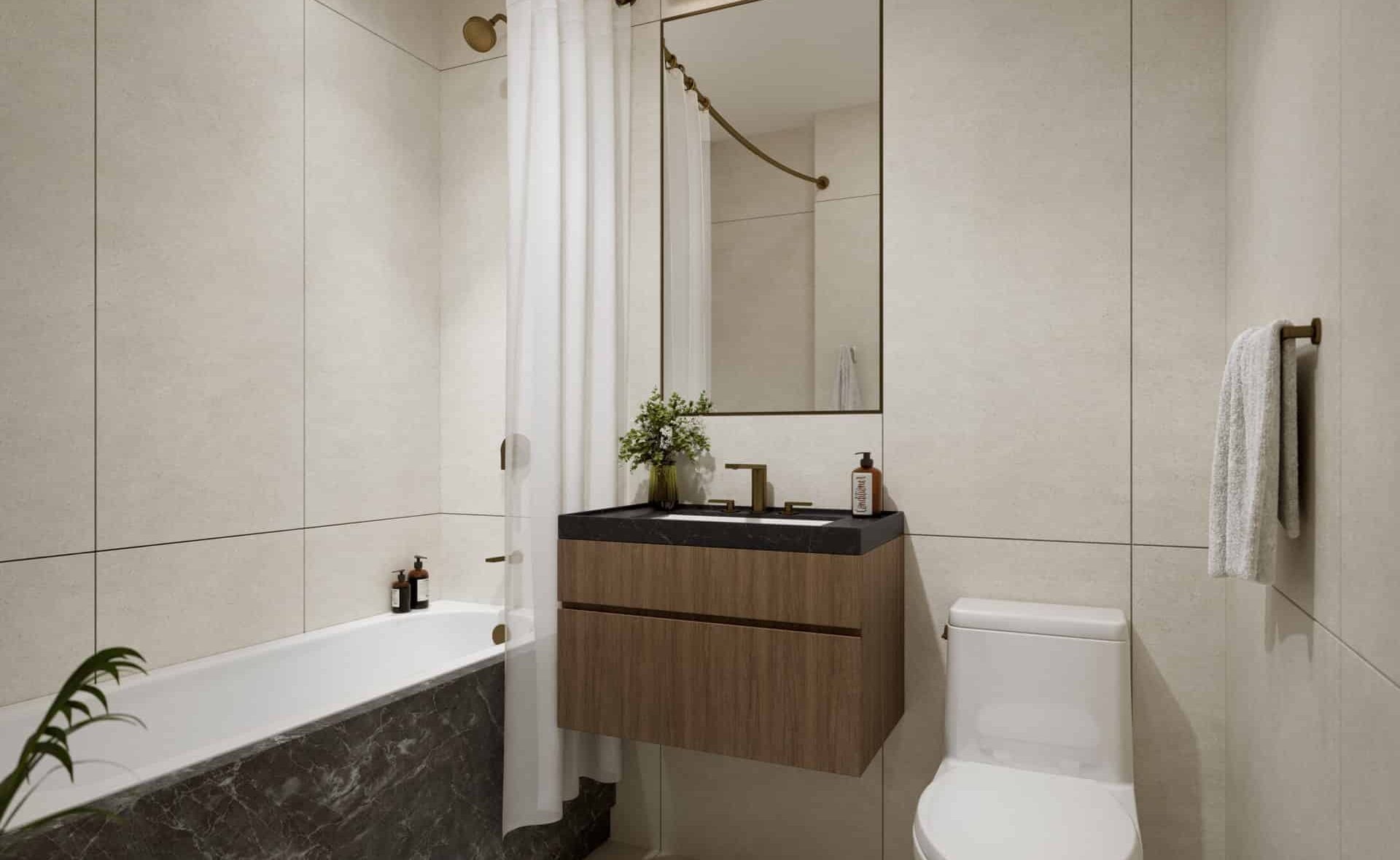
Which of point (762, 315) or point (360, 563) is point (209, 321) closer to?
point (360, 563)

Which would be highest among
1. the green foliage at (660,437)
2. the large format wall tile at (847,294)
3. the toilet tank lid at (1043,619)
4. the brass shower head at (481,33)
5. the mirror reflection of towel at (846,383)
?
the brass shower head at (481,33)

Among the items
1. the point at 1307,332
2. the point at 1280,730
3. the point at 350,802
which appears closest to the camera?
the point at 1307,332

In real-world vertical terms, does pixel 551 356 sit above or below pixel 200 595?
above

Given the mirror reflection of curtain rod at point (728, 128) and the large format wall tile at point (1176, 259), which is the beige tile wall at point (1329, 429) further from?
the mirror reflection of curtain rod at point (728, 128)

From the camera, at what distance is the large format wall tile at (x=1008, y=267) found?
6.51 ft

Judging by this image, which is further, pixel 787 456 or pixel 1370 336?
pixel 787 456

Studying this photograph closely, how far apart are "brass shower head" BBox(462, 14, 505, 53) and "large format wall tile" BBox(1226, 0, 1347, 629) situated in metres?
2.09

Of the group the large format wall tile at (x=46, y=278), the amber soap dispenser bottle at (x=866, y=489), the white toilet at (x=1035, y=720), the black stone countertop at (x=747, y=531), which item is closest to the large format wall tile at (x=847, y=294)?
the amber soap dispenser bottle at (x=866, y=489)

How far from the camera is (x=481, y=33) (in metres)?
2.57

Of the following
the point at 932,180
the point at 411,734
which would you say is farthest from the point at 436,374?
the point at 932,180

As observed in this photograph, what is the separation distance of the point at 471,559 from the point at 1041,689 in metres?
1.87

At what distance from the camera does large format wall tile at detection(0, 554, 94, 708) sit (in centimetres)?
169

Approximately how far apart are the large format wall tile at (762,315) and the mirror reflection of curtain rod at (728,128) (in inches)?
3.9

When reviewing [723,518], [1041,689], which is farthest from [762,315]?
[1041,689]
